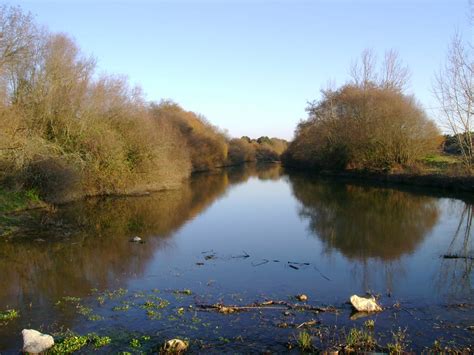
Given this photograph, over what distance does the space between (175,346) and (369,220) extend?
45.1ft

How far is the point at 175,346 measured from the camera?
6.30 m

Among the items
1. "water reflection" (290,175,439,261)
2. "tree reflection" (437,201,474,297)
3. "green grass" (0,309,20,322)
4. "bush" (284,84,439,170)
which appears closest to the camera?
"green grass" (0,309,20,322)

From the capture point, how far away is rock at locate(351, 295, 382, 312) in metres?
7.89

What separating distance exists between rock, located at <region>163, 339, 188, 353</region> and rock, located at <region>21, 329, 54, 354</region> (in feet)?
5.46

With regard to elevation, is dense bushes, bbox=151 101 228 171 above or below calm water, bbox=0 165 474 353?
above

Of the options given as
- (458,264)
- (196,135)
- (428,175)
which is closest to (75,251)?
(458,264)

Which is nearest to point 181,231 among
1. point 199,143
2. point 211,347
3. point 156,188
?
point 211,347

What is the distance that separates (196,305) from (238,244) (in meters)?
6.11

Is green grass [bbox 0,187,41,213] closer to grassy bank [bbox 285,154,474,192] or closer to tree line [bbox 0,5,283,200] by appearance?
tree line [bbox 0,5,283,200]

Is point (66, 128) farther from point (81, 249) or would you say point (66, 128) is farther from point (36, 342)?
point (36, 342)

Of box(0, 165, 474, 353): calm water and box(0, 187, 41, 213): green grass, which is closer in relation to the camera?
box(0, 165, 474, 353): calm water

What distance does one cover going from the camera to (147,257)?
12305 mm

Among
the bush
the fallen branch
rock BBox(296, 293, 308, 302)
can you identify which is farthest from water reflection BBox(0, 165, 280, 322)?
the bush

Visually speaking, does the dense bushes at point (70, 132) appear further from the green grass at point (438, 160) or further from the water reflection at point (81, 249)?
the green grass at point (438, 160)
